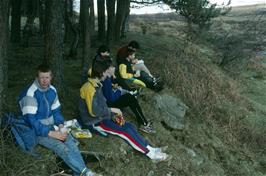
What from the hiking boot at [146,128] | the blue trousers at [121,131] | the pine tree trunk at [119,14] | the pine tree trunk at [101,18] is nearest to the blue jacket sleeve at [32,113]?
the blue trousers at [121,131]

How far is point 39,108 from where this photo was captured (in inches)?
269

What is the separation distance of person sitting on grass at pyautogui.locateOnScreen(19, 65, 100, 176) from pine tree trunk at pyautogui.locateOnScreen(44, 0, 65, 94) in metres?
2.14

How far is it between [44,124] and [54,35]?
2.58 metres

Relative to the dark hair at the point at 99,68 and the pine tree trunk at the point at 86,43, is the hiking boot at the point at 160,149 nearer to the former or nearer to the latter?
the dark hair at the point at 99,68

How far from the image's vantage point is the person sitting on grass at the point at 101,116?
7.65 meters

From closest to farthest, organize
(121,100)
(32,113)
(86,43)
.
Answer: (32,113) → (121,100) → (86,43)

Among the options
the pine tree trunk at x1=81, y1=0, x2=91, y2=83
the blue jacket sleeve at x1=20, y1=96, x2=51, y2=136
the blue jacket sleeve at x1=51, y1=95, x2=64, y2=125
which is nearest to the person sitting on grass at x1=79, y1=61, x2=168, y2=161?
the blue jacket sleeve at x1=51, y1=95, x2=64, y2=125

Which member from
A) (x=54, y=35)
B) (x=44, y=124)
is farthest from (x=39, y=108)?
(x=54, y=35)

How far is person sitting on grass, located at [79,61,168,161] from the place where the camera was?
7648 mm

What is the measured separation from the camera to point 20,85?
10664 millimetres

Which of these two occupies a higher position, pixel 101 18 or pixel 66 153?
pixel 101 18

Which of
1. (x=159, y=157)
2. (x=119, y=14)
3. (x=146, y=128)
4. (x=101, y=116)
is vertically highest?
(x=119, y=14)

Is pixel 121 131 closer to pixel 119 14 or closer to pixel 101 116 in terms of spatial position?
pixel 101 116

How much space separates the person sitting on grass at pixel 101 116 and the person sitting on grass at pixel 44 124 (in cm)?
90
